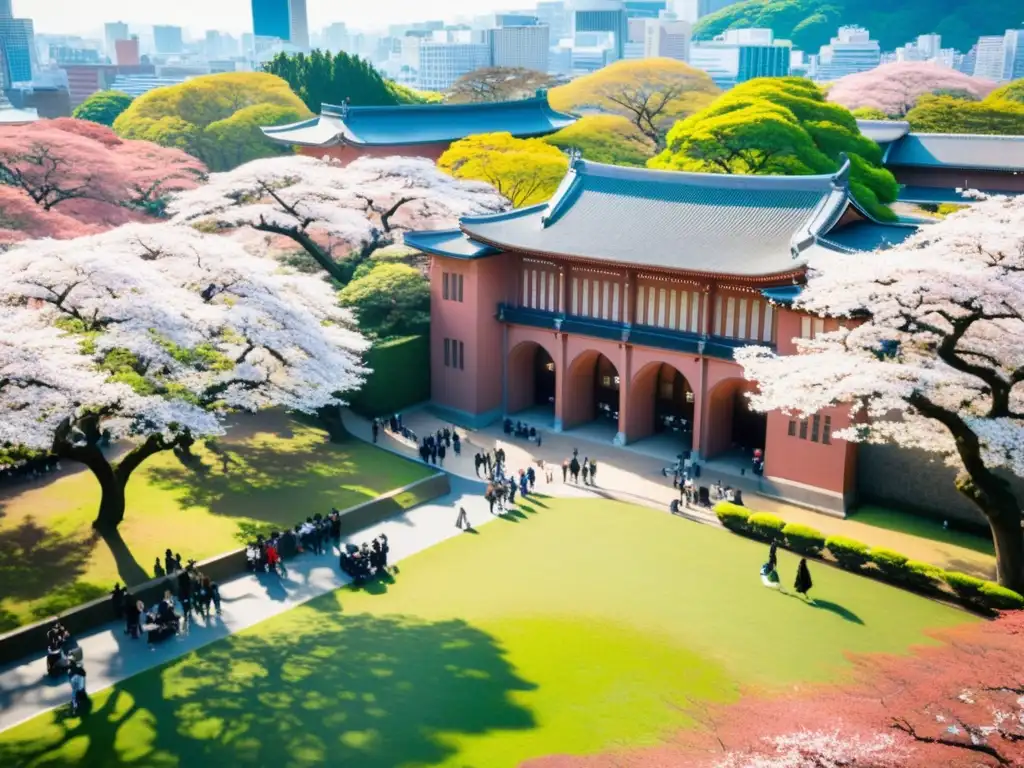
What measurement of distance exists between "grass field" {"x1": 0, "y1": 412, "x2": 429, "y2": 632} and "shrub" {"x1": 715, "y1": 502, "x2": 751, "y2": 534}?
457 inches

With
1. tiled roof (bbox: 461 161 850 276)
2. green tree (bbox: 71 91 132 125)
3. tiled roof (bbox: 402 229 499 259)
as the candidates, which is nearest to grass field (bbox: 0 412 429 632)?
tiled roof (bbox: 402 229 499 259)

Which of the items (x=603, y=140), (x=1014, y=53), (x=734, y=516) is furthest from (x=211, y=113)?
(x=1014, y=53)

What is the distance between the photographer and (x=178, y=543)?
30.9 meters

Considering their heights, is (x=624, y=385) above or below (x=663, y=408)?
above

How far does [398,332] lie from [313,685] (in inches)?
931

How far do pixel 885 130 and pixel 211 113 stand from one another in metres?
50.3

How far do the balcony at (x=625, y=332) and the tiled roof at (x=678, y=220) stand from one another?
3.11 meters

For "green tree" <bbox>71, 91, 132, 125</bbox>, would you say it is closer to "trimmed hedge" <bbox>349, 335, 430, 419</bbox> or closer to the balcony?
"trimmed hedge" <bbox>349, 335, 430, 419</bbox>

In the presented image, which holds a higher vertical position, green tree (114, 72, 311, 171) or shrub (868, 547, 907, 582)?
green tree (114, 72, 311, 171)

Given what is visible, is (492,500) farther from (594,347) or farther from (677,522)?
(594,347)

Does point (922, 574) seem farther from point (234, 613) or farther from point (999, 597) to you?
point (234, 613)

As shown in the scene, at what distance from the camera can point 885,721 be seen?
17609mm

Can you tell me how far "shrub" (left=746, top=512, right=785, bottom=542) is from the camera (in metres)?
32.0

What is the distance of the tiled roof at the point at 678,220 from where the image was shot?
36.8 m
